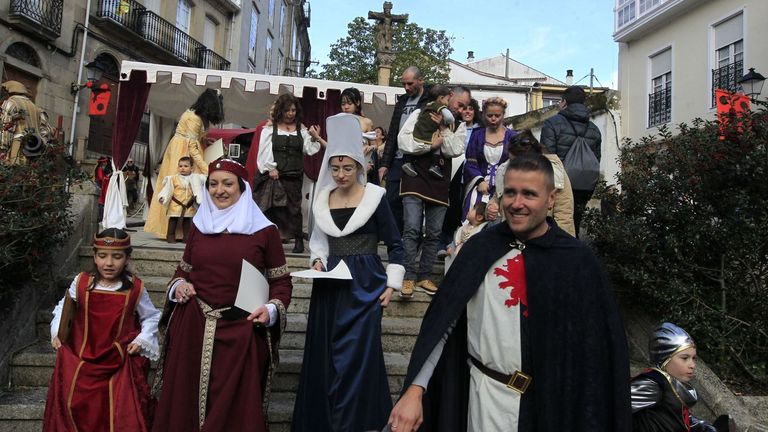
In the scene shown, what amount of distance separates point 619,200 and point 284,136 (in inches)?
150

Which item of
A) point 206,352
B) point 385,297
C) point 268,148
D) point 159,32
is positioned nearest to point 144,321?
point 206,352

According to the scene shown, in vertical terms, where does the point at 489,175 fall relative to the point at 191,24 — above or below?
below

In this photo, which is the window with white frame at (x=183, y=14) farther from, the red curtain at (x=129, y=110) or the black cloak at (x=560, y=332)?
the black cloak at (x=560, y=332)

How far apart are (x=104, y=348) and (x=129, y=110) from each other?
741 cm

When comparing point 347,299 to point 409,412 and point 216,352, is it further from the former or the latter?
point 409,412

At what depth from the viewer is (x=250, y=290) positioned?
3359 mm

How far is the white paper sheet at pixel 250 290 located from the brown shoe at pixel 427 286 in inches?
94.7

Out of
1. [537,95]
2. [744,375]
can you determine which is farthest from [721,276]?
[537,95]

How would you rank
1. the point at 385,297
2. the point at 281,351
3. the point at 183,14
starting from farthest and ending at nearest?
the point at 183,14
the point at 281,351
the point at 385,297

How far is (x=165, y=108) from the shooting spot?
410 inches

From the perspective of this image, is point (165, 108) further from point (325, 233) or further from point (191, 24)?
point (191, 24)

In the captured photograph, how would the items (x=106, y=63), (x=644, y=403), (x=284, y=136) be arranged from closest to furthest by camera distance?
1. (x=644, y=403)
2. (x=284, y=136)
3. (x=106, y=63)

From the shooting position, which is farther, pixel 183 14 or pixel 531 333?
pixel 183 14

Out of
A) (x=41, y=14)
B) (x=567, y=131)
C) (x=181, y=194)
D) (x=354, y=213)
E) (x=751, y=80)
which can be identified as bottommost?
(x=354, y=213)
